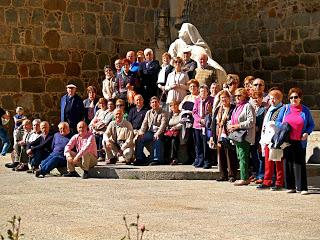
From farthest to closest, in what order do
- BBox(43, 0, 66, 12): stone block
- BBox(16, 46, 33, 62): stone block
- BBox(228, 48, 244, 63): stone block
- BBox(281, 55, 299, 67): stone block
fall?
BBox(228, 48, 244, 63): stone block, BBox(281, 55, 299, 67): stone block, BBox(43, 0, 66, 12): stone block, BBox(16, 46, 33, 62): stone block

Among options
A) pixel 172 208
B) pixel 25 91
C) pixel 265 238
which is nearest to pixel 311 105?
pixel 25 91

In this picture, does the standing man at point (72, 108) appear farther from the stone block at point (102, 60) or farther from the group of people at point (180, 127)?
the stone block at point (102, 60)

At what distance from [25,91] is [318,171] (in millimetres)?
6980

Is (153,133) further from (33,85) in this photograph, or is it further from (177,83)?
→ (33,85)

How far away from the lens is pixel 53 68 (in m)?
15.0

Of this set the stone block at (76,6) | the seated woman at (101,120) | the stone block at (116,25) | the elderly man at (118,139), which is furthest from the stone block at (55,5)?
the elderly man at (118,139)

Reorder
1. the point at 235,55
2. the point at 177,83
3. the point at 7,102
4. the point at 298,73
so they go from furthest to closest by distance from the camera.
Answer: the point at 235,55, the point at 298,73, the point at 7,102, the point at 177,83

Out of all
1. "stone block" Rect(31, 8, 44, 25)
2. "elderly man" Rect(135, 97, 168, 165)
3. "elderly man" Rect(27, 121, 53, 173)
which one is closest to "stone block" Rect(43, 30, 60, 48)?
"stone block" Rect(31, 8, 44, 25)

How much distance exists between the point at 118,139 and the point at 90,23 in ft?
17.1

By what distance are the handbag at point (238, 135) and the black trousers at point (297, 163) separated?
763 millimetres

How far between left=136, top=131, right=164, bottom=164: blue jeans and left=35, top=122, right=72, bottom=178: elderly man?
1.24 metres

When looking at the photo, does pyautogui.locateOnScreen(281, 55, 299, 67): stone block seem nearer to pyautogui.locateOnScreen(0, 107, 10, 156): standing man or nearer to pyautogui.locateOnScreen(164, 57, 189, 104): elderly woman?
pyautogui.locateOnScreen(164, 57, 189, 104): elderly woman

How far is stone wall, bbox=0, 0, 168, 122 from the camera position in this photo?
14367 millimetres

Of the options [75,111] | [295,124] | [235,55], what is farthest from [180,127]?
[235,55]
